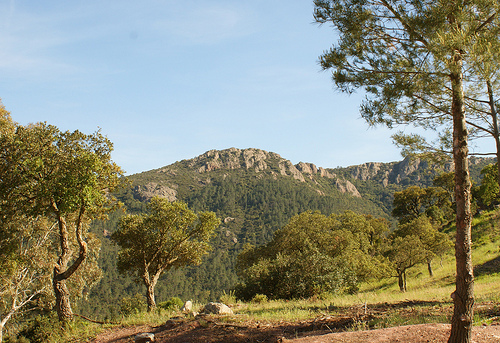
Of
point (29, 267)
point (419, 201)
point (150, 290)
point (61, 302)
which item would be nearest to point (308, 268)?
point (150, 290)

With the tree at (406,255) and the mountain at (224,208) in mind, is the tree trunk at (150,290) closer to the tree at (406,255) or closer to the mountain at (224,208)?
the tree at (406,255)

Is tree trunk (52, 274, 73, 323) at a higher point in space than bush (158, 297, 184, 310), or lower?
higher

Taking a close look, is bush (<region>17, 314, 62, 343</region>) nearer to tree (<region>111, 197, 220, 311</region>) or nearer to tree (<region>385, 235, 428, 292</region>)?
tree (<region>111, 197, 220, 311</region>)

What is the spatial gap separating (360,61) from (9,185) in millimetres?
12566

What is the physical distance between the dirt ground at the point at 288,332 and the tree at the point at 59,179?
346 centimetres

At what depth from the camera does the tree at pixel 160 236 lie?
2056 cm

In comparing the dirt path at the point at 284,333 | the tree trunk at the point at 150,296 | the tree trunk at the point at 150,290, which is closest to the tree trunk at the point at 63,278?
the dirt path at the point at 284,333

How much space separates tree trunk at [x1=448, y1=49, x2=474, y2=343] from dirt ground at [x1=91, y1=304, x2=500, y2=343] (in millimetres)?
783

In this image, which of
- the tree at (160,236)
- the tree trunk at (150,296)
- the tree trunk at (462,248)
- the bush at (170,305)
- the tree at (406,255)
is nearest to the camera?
the tree trunk at (462,248)

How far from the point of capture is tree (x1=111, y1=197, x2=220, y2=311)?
2056 centimetres

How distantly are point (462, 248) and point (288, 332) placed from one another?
15.3 ft

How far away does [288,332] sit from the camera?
8.29m

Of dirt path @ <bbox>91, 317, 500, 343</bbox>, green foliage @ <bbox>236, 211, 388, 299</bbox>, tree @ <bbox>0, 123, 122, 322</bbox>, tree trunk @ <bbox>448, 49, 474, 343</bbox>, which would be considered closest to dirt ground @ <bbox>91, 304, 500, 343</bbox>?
dirt path @ <bbox>91, 317, 500, 343</bbox>

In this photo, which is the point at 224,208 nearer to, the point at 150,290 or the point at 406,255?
the point at 406,255
